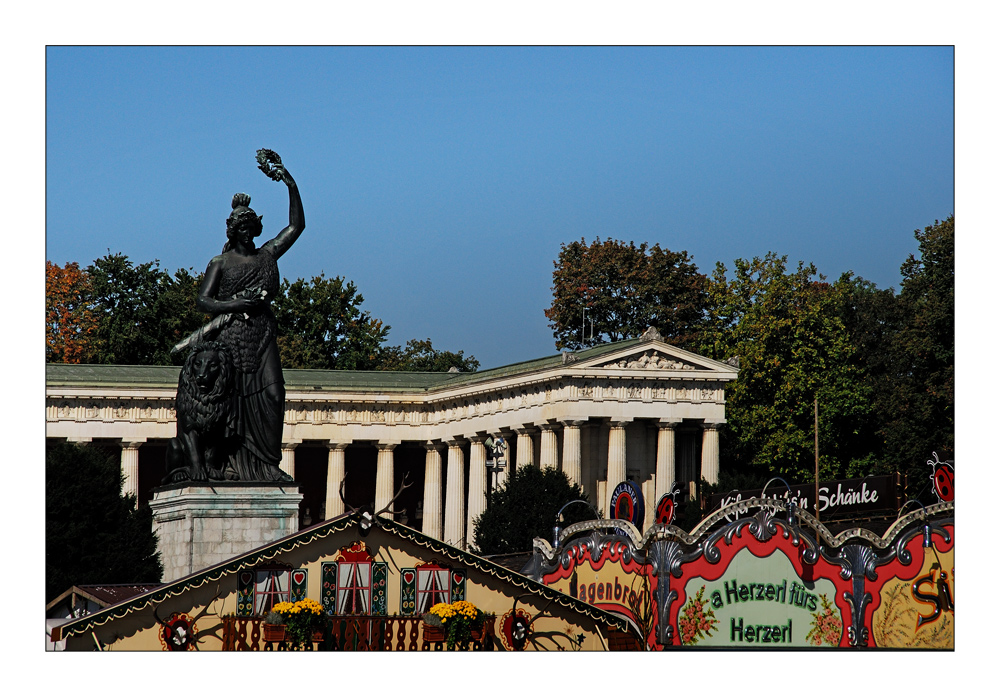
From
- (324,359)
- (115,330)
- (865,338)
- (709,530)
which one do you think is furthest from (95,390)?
(709,530)

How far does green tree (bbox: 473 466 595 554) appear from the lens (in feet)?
269

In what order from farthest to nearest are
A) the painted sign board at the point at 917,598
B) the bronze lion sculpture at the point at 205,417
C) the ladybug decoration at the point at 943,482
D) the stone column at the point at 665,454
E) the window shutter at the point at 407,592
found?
the stone column at the point at 665,454, the ladybug decoration at the point at 943,482, the painted sign board at the point at 917,598, the bronze lion sculpture at the point at 205,417, the window shutter at the point at 407,592

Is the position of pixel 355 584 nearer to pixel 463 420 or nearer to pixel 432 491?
pixel 463 420

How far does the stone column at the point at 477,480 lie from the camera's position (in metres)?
108

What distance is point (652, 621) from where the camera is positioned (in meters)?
37.9

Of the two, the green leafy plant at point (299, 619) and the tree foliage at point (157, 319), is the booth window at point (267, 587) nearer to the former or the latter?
the green leafy plant at point (299, 619)

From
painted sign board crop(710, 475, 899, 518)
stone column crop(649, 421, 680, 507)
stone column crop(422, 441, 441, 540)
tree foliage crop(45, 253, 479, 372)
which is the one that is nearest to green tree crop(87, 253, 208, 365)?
tree foliage crop(45, 253, 479, 372)

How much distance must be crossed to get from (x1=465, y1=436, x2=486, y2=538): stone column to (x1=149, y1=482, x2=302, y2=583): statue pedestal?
229 ft

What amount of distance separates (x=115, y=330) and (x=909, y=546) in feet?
262

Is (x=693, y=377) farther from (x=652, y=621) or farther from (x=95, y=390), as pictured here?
(x=652, y=621)

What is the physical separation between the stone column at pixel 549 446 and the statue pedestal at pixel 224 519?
6791 cm

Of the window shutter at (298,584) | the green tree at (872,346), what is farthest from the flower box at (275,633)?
the green tree at (872,346)

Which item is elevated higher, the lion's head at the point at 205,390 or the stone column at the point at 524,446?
the lion's head at the point at 205,390

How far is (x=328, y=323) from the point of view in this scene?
4990 inches
